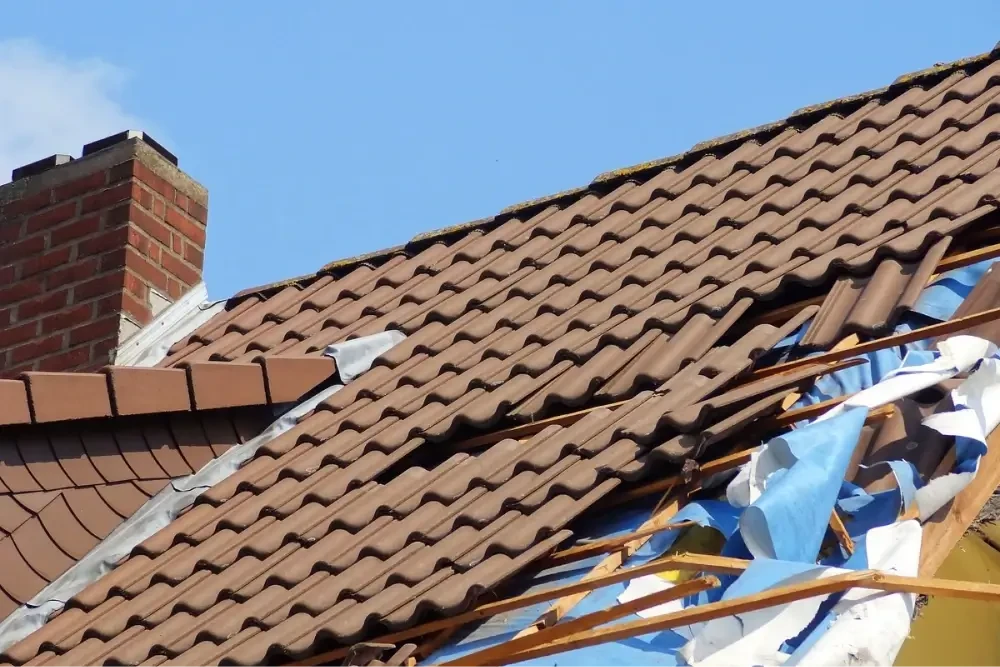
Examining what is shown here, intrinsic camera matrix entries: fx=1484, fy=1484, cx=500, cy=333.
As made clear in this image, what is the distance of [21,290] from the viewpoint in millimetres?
7895

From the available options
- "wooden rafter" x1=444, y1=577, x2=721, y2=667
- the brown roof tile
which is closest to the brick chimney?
the brown roof tile

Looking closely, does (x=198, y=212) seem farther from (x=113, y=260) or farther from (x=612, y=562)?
(x=612, y=562)

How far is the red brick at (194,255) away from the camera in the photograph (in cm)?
817

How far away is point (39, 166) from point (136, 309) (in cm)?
127

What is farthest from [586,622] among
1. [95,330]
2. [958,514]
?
[95,330]

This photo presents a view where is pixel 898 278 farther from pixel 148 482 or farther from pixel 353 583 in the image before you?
pixel 148 482

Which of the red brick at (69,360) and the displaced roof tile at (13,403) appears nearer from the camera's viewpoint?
the displaced roof tile at (13,403)

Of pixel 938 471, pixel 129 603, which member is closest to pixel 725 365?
pixel 938 471

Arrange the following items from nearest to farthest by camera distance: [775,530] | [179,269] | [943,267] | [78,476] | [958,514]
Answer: [775,530] < [958,514] < [943,267] < [78,476] < [179,269]

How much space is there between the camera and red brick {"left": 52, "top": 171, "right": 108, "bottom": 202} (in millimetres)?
7938

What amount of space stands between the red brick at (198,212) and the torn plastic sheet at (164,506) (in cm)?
205

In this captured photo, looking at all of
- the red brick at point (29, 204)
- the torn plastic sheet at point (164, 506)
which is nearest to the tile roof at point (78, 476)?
the torn plastic sheet at point (164, 506)

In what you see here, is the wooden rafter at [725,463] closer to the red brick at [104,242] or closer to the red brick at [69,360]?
the red brick at [69,360]

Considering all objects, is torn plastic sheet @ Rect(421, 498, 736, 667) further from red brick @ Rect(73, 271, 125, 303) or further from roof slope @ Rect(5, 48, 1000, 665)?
red brick @ Rect(73, 271, 125, 303)
